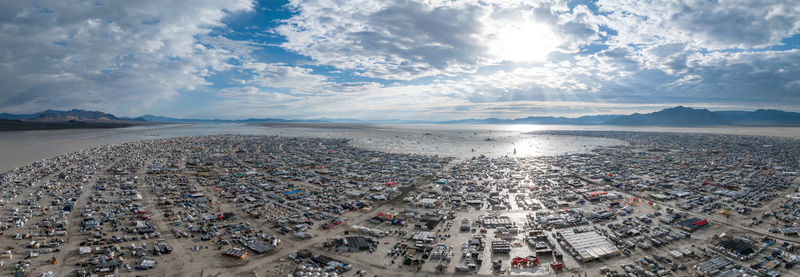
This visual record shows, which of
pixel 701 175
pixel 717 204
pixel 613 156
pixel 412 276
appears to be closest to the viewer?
pixel 412 276

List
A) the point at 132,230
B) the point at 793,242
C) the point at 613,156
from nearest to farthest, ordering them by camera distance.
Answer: the point at 793,242
the point at 132,230
the point at 613,156

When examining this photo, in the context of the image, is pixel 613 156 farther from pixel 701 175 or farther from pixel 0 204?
pixel 0 204

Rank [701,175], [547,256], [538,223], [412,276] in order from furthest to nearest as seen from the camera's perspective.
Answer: [701,175], [538,223], [547,256], [412,276]

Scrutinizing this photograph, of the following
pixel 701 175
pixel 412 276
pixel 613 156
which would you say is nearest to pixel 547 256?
pixel 412 276

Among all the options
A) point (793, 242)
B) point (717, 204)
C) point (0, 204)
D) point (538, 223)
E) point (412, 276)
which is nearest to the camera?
point (412, 276)

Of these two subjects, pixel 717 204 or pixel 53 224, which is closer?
pixel 53 224

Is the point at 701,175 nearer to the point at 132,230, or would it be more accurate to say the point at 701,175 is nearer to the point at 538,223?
the point at 538,223

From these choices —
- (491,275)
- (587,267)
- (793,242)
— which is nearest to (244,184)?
(491,275)

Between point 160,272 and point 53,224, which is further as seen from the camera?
point 53,224

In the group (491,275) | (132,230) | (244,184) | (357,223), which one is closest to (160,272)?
(132,230)
